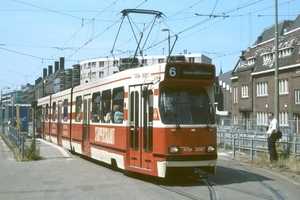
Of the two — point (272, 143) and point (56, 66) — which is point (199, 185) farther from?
point (56, 66)

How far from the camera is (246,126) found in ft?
121

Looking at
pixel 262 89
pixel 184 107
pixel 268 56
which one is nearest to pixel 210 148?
pixel 184 107

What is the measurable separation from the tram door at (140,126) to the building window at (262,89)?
128 feet

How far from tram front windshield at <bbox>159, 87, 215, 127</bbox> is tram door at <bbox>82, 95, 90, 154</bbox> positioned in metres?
6.46

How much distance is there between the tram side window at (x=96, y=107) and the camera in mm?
16609

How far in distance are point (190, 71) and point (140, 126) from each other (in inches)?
76.5

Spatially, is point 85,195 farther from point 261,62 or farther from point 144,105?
point 261,62

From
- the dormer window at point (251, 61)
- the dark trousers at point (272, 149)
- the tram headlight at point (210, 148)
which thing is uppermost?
the dormer window at point (251, 61)

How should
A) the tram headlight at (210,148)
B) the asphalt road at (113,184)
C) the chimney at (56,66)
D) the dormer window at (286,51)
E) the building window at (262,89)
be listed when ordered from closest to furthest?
the asphalt road at (113,184) → the tram headlight at (210,148) → the dormer window at (286,51) → the building window at (262,89) → the chimney at (56,66)

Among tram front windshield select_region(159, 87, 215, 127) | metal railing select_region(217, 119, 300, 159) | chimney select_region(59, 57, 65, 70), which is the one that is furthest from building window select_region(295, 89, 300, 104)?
chimney select_region(59, 57, 65, 70)

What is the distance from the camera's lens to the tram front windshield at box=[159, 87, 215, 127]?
39.3 ft

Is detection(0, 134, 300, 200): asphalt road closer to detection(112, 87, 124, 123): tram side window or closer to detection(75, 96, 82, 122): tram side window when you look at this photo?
detection(112, 87, 124, 123): tram side window

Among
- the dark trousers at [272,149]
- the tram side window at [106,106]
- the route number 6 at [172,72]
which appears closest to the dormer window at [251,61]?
the dark trousers at [272,149]

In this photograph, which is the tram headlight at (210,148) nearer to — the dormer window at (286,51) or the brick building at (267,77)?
the brick building at (267,77)
